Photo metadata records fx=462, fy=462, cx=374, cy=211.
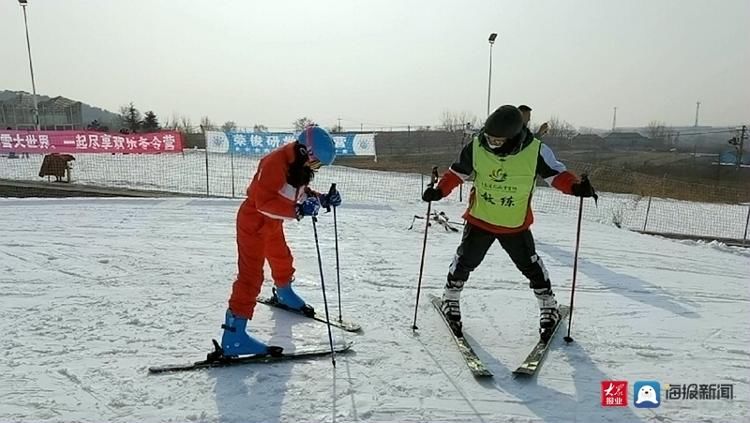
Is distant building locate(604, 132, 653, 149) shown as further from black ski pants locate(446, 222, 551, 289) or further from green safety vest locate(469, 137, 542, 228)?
green safety vest locate(469, 137, 542, 228)

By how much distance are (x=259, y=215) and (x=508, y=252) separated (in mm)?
1965

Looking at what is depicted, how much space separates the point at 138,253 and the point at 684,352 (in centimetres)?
598

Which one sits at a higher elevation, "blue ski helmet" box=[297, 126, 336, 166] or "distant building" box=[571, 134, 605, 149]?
"distant building" box=[571, 134, 605, 149]

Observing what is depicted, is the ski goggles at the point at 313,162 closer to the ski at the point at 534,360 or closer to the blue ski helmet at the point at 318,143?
the blue ski helmet at the point at 318,143

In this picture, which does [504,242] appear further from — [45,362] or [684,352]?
[45,362]

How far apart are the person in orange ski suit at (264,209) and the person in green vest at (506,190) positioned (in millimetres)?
967

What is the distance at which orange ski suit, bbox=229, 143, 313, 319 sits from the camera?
3.23 meters

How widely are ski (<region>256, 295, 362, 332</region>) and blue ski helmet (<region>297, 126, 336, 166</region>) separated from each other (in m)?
1.40

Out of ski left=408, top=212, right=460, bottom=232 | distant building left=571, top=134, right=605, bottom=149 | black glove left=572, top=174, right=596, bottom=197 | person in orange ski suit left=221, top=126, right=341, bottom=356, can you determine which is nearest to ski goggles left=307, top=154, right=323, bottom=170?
person in orange ski suit left=221, top=126, right=341, bottom=356

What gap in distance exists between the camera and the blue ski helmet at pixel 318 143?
335 cm

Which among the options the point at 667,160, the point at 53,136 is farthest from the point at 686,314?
the point at 667,160

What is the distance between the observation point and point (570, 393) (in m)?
2.97

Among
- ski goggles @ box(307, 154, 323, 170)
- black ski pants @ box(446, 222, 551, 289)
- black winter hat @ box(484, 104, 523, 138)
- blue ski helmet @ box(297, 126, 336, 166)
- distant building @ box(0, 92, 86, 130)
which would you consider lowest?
black ski pants @ box(446, 222, 551, 289)

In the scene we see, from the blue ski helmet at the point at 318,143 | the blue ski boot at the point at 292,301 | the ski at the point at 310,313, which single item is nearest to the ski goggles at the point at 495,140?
the blue ski helmet at the point at 318,143
